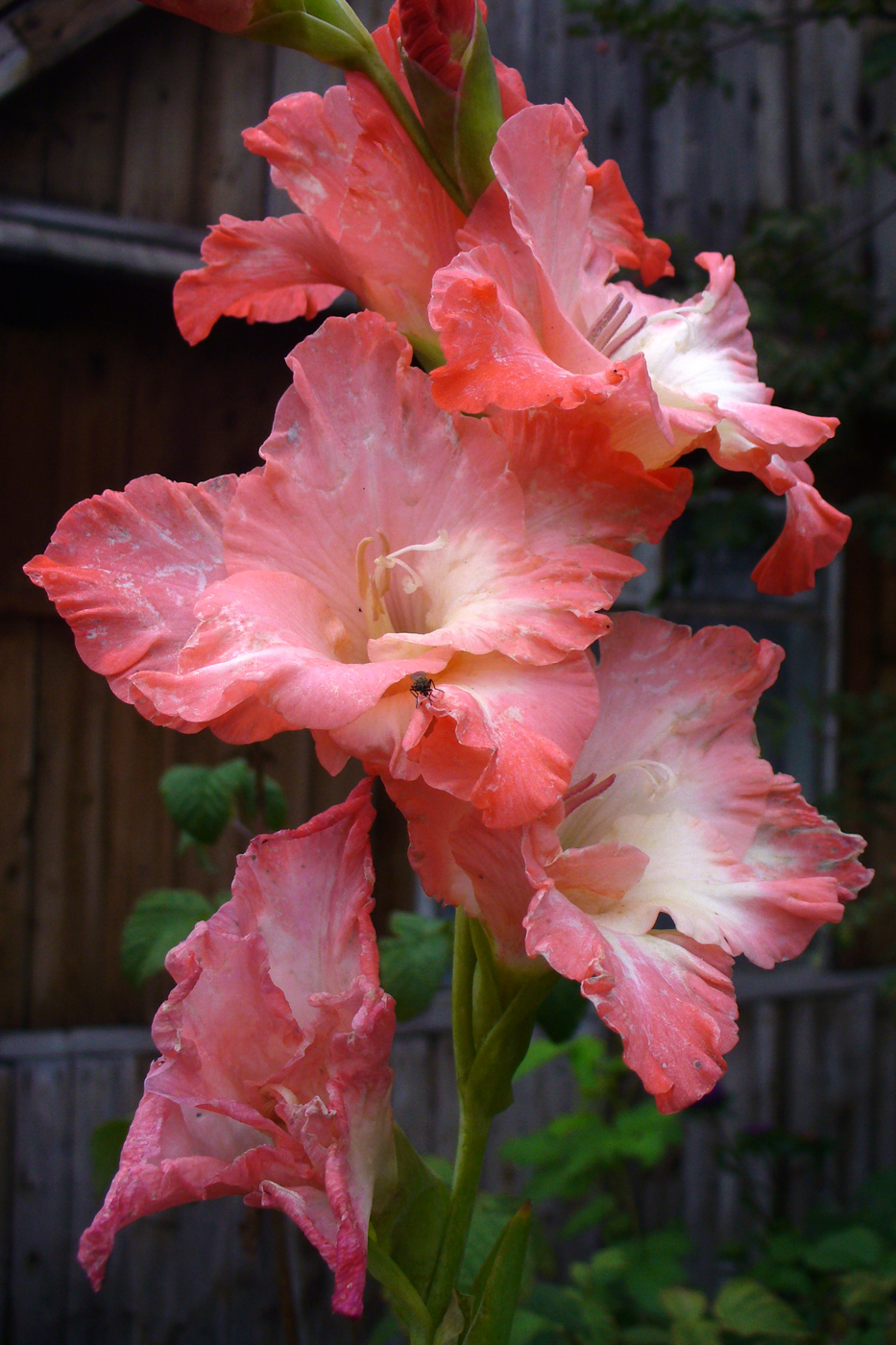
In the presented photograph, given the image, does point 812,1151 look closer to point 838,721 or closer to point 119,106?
point 838,721

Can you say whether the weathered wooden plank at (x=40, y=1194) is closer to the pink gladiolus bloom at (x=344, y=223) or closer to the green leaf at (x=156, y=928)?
the green leaf at (x=156, y=928)

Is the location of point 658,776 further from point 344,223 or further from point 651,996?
point 344,223

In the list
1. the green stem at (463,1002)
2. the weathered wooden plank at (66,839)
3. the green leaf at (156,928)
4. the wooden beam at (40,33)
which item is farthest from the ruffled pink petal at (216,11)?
the weathered wooden plank at (66,839)

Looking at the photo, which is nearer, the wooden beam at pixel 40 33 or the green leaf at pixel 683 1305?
the green leaf at pixel 683 1305

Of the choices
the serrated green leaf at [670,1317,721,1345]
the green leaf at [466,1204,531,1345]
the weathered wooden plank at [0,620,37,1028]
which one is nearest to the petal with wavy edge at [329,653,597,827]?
the green leaf at [466,1204,531,1345]

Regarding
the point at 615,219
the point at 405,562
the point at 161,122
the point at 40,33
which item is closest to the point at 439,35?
the point at 615,219

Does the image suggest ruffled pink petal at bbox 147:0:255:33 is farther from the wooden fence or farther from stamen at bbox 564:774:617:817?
the wooden fence
